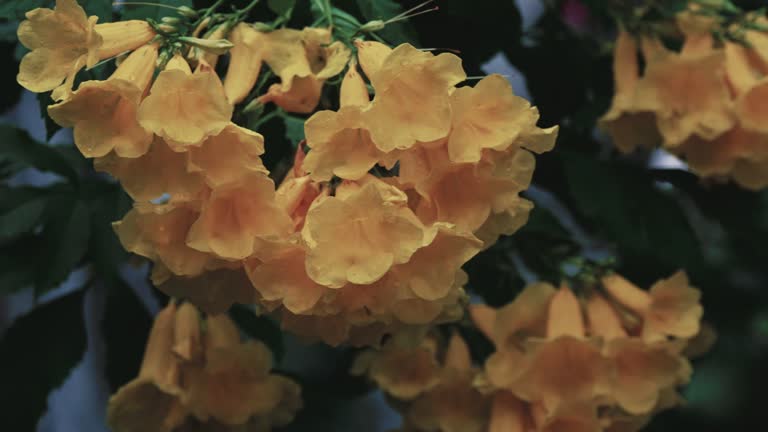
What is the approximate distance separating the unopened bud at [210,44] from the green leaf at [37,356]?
2.19 feet

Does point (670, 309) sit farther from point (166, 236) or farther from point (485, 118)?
point (166, 236)

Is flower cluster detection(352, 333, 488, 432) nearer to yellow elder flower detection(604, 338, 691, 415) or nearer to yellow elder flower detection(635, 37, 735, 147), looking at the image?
yellow elder flower detection(604, 338, 691, 415)

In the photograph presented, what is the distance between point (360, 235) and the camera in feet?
2.68

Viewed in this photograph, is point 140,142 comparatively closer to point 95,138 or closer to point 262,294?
point 95,138

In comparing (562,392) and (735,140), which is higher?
(735,140)

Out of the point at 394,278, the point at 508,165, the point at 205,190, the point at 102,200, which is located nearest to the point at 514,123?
the point at 508,165

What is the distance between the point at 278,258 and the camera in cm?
83

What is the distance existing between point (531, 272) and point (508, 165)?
1.99 ft

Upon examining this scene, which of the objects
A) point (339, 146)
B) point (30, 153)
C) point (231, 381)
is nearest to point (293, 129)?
point (339, 146)

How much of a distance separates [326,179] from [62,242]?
0.56 meters

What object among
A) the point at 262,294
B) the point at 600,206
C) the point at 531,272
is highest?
the point at 262,294

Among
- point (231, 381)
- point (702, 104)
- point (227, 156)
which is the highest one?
point (227, 156)

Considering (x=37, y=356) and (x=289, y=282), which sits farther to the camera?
(x=37, y=356)

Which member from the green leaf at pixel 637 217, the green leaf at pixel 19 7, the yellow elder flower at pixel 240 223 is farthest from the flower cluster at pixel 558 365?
the green leaf at pixel 19 7
